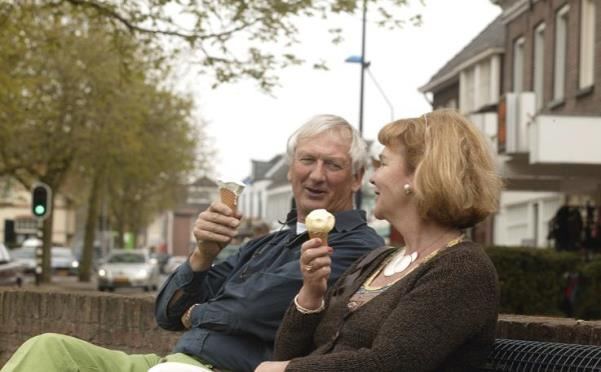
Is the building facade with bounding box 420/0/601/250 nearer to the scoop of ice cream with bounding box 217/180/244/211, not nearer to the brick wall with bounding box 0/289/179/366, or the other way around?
the brick wall with bounding box 0/289/179/366

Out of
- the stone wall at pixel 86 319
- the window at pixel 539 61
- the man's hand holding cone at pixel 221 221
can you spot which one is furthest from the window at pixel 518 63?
the man's hand holding cone at pixel 221 221

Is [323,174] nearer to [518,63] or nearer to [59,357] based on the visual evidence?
[59,357]

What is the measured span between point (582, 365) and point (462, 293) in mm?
445

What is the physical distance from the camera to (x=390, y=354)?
12.3 feet

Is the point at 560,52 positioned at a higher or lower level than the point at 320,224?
higher

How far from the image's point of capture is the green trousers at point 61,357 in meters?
4.36

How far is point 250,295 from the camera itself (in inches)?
191

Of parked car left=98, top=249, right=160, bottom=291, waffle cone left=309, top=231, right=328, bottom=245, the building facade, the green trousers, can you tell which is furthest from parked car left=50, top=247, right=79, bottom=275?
waffle cone left=309, top=231, right=328, bottom=245

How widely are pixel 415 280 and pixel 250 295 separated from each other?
1.09 m

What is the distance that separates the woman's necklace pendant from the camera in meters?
4.16

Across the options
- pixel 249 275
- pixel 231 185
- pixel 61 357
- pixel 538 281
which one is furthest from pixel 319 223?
pixel 538 281

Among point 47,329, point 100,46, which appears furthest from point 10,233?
point 47,329

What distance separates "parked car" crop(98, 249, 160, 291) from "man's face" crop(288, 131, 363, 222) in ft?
125

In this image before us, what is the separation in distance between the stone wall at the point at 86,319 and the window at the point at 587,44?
20412 millimetres
